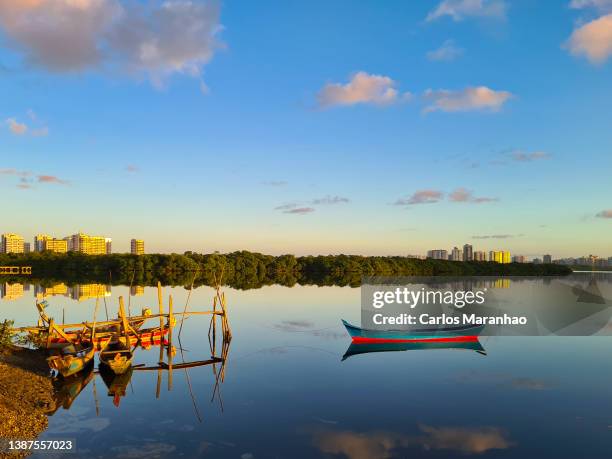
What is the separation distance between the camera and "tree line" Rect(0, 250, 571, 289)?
133 meters

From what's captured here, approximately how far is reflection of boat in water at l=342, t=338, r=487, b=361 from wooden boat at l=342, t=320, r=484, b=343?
0.74ft

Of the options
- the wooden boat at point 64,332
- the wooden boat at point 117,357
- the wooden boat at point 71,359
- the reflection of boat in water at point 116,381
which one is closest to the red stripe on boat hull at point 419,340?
the wooden boat at point 64,332

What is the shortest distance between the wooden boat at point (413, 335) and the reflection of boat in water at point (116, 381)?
13.9m

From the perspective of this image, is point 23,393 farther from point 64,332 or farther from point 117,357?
point 64,332

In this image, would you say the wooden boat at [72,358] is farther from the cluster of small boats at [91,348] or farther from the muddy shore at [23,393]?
the muddy shore at [23,393]

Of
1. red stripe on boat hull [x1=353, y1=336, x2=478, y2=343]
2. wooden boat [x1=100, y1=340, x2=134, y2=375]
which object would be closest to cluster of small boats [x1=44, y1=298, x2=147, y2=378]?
wooden boat [x1=100, y1=340, x2=134, y2=375]

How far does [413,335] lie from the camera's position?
31609 mm

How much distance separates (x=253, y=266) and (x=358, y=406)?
131 meters

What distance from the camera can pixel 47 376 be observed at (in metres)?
22.5

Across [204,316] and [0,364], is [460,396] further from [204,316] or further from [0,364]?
[204,316]

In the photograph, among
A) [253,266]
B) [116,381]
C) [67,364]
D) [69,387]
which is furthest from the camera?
[253,266]

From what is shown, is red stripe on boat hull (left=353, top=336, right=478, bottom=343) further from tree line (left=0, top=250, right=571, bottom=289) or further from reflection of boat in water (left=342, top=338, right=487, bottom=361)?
tree line (left=0, top=250, right=571, bottom=289)

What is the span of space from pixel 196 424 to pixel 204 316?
2926 cm

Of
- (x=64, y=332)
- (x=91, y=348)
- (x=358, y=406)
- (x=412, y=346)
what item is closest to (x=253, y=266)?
(x=412, y=346)
